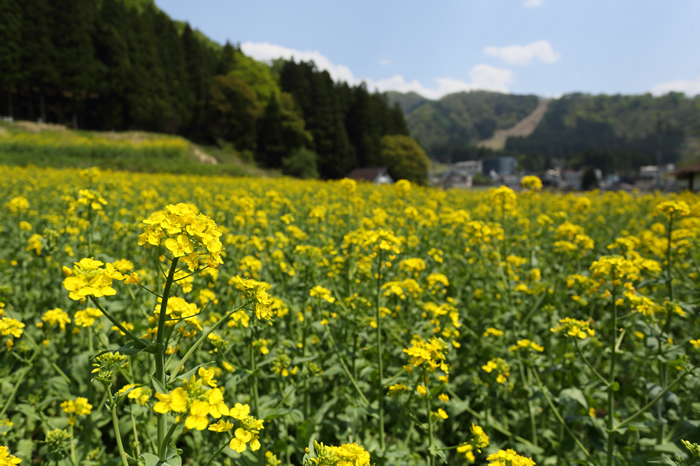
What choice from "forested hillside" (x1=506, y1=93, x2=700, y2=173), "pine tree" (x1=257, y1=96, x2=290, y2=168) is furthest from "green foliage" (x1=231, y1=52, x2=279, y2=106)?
"forested hillside" (x1=506, y1=93, x2=700, y2=173)

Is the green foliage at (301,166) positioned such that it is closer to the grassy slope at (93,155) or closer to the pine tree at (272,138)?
the pine tree at (272,138)

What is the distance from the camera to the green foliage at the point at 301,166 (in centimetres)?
3378

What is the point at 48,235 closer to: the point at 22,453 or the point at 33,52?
the point at 22,453

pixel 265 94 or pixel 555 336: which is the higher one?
pixel 265 94

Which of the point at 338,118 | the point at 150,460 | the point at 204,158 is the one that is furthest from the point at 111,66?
the point at 150,460

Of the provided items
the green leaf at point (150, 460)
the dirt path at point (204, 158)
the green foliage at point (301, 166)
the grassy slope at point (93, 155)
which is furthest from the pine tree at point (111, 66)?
the green leaf at point (150, 460)

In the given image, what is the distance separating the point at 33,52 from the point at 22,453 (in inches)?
1653

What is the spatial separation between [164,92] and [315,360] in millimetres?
43755

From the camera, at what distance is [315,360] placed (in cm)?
284

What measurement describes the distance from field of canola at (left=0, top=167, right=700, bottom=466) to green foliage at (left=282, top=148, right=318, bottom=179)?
2953 centimetres

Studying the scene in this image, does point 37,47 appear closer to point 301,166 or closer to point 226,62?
point 226,62

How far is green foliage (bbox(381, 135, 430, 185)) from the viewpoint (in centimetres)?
4241

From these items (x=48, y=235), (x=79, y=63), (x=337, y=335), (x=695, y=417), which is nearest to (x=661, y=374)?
(x=695, y=417)

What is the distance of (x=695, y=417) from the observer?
2.70 meters
